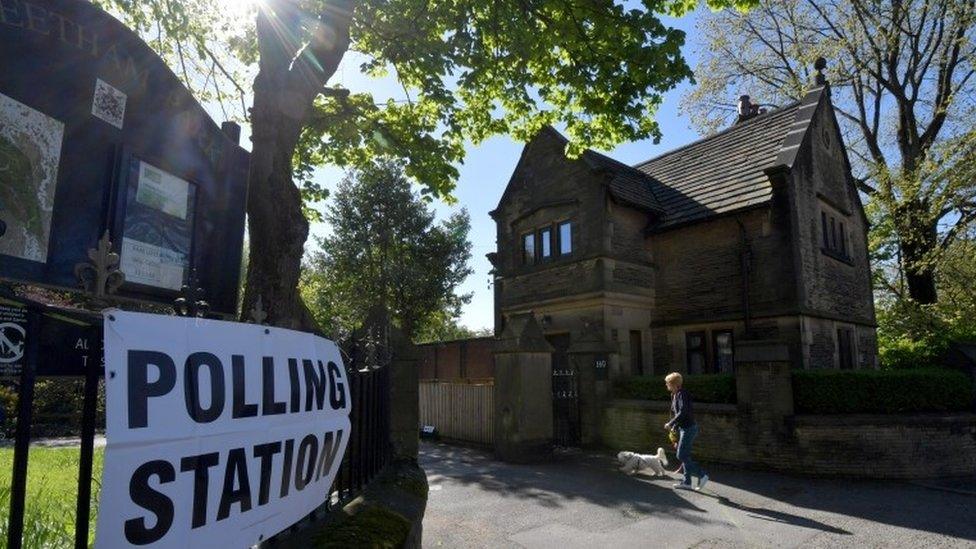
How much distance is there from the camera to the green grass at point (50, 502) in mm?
3012

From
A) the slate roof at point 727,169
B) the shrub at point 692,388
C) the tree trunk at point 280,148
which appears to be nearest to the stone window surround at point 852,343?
the slate roof at point 727,169

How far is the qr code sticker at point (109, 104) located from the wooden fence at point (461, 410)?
10.9 meters

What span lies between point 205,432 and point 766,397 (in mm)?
11073

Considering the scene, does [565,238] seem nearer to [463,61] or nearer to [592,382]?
[592,382]

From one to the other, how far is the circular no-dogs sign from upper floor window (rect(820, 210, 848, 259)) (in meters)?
17.9

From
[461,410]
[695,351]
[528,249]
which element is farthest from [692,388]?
[528,249]

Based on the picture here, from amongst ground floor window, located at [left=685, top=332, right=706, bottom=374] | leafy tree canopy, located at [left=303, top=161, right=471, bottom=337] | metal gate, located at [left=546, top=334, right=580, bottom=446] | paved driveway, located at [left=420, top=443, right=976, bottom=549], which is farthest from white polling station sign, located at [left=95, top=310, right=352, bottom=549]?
leafy tree canopy, located at [left=303, top=161, right=471, bottom=337]

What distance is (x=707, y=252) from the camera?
1647cm

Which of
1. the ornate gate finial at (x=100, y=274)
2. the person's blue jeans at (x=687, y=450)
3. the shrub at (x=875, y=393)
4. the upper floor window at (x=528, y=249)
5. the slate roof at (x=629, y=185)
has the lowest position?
the person's blue jeans at (x=687, y=450)

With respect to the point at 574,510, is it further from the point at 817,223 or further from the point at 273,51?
the point at 817,223

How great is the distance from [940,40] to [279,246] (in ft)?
91.6

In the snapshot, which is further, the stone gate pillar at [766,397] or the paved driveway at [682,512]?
the stone gate pillar at [766,397]

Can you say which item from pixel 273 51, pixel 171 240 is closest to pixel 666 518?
pixel 171 240

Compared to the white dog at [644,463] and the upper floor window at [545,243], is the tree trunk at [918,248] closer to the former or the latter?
the upper floor window at [545,243]
